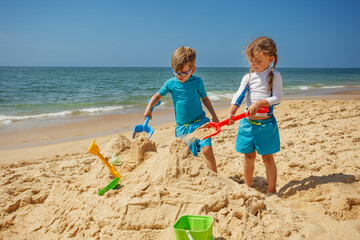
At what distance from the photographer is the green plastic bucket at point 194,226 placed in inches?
61.6

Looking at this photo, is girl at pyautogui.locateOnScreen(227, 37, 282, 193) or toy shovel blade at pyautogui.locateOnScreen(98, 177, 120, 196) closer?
toy shovel blade at pyautogui.locateOnScreen(98, 177, 120, 196)

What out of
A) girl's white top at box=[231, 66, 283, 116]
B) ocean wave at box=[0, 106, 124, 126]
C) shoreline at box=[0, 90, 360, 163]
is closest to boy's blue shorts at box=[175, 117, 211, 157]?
girl's white top at box=[231, 66, 283, 116]

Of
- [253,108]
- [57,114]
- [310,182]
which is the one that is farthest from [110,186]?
[57,114]

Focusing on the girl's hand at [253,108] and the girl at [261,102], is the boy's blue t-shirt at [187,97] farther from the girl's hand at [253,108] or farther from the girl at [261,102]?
the girl's hand at [253,108]

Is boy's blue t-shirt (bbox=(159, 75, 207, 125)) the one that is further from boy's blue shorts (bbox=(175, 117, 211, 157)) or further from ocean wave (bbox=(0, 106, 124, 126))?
ocean wave (bbox=(0, 106, 124, 126))

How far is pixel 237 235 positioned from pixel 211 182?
457 mm

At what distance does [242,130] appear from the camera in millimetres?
2736

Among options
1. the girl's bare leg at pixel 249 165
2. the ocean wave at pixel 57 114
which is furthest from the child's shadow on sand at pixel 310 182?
the ocean wave at pixel 57 114

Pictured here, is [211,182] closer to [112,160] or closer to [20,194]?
[112,160]

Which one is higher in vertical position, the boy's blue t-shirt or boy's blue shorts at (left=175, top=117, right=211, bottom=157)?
the boy's blue t-shirt

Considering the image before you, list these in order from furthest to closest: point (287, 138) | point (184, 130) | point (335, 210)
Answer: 1. point (287, 138)
2. point (184, 130)
3. point (335, 210)

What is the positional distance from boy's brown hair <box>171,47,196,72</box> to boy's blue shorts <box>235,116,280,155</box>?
2.81 ft

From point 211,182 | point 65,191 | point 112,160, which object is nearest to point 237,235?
point 211,182

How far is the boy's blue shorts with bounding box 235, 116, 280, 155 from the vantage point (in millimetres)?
2621
